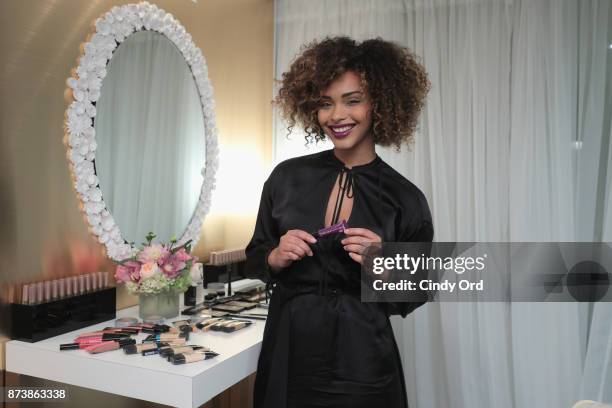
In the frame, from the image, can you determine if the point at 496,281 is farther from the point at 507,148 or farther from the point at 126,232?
the point at 126,232

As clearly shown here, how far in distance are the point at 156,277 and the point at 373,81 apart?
3.12 feet

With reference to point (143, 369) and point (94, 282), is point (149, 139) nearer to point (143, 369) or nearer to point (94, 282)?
point (94, 282)

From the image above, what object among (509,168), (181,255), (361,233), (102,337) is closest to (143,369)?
(102,337)

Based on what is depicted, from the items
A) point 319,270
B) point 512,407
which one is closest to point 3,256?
point 319,270

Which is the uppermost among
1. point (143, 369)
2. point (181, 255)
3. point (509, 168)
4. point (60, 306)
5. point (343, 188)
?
point (509, 168)

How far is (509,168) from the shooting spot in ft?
7.76

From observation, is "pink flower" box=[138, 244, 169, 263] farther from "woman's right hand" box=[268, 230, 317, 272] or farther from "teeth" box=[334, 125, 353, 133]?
"teeth" box=[334, 125, 353, 133]

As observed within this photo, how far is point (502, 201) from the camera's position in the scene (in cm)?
239

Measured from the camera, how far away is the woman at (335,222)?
1255 mm

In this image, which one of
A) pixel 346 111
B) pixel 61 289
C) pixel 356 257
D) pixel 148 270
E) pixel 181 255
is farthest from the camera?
pixel 181 255

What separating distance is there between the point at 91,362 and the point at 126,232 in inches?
24.0

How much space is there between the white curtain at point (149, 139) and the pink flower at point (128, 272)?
18 centimetres

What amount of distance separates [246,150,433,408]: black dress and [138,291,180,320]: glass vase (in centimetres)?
48

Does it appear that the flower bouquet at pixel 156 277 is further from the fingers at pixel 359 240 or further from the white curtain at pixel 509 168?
the white curtain at pixel 509 168
